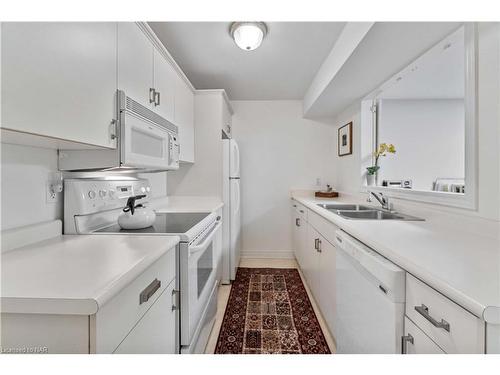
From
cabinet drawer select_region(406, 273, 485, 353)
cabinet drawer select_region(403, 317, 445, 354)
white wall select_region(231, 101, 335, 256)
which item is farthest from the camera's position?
white wall select_region(231, 101, 335, 256)

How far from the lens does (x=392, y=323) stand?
808 millimetres

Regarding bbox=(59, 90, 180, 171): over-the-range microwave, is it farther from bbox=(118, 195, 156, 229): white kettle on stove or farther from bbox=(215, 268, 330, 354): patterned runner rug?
bbox=(215, 268, 330, 354): patterned runner rug

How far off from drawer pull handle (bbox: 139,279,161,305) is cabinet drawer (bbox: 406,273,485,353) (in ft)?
2.92

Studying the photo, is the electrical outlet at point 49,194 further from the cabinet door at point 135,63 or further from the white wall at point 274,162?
the white wall at point 274,162

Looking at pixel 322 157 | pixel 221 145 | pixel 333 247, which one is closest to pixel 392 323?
pixel 333 247

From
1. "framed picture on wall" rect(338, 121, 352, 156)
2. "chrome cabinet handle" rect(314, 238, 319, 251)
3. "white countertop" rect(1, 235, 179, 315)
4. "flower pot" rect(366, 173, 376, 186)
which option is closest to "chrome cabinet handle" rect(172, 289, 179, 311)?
"white countertop" rect(1, 235, 179, 315)

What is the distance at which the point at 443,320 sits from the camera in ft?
2.07

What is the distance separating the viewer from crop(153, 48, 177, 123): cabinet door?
1.65 metres

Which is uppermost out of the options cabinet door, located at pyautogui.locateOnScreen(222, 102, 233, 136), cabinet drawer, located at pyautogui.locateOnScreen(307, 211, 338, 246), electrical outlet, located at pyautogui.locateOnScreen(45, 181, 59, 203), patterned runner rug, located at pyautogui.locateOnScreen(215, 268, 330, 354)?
cabinet door, located at pyautogui.locateOnScreen(222, 102, 233, 136)

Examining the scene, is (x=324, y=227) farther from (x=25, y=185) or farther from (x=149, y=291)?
(x=25, y=185)

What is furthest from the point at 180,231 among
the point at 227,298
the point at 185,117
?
the point at 185,117

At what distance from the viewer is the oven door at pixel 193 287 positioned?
1.18m

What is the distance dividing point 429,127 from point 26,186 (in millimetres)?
2484
